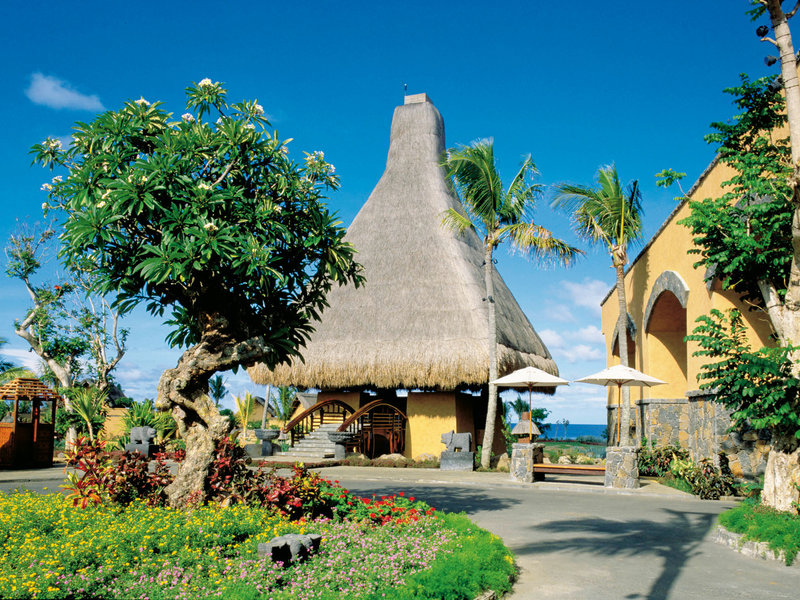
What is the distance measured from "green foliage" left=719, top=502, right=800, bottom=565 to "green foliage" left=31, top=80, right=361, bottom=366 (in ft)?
20.2

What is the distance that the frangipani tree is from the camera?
777 cm

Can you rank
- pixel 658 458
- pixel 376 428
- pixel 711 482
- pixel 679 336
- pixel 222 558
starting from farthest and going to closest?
1. pixel 376 428
2. pixel 679 336
3. pixel 658 458
4. pixel 711 482
5. pixel 222 558

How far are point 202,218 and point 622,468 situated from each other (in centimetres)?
1082

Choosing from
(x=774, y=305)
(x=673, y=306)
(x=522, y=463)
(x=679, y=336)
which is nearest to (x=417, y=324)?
(x=522, y=463)

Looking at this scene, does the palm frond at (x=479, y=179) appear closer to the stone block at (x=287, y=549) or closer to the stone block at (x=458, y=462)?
the stone block at (x=458, y=462)

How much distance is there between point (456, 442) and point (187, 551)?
541 inches

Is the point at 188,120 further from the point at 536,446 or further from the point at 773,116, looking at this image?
the point at 536,446

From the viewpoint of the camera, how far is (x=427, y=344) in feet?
67.6

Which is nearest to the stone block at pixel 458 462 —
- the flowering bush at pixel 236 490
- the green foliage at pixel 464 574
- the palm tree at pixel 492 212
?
the palm tree at pixel 492 212

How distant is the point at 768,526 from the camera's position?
7605mm

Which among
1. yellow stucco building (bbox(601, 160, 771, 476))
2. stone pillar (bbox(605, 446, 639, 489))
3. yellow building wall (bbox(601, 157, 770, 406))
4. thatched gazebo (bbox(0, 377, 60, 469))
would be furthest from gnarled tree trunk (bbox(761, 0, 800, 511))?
thatched gazebo (bbox(0, 377, 60, 469))

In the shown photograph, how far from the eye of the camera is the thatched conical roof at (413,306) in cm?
2041

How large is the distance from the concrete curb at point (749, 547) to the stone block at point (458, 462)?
10.2m

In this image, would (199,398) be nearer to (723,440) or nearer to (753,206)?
(753,206)
